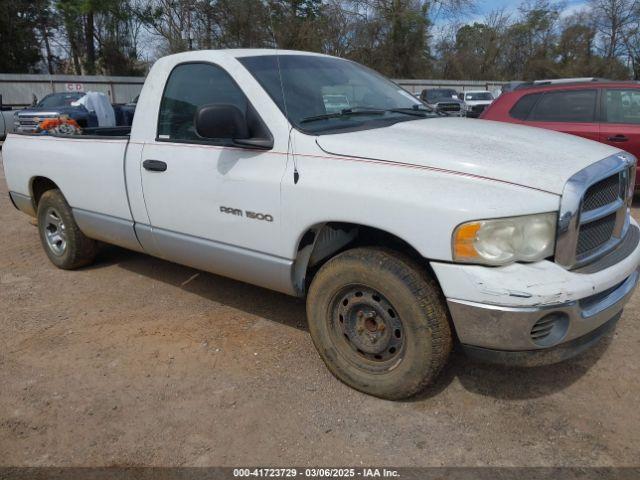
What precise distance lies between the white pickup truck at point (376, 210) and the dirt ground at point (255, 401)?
31 centimetres

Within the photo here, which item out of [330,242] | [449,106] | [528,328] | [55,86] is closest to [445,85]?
[55,86]

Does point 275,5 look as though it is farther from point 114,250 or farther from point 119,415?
point 119,415

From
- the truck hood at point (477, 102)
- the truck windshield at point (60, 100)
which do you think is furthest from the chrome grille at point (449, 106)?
the truck hood at point (477, 102)

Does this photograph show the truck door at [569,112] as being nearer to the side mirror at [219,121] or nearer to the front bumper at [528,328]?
the front bumper at [528,328]

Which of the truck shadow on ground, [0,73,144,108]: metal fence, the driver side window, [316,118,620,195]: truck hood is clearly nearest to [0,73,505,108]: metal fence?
[0,73,144,108]: metal fence

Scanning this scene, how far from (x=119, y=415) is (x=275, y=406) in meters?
0.85

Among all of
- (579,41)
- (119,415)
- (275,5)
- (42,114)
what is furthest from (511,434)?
(579,41)

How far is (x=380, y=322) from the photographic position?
298 cm

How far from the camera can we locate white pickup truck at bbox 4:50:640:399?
2.53 meters

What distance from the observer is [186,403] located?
310cm

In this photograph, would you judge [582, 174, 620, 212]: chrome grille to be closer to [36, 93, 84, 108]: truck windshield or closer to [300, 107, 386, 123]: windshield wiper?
[300, 107, 386, 123]: windshield wiper

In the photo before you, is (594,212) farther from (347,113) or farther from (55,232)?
(55,232)

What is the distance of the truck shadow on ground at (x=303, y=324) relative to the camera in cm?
316

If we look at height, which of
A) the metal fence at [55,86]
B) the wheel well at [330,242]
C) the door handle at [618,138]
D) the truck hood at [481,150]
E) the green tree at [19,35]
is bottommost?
the wheel well at [330,242]
